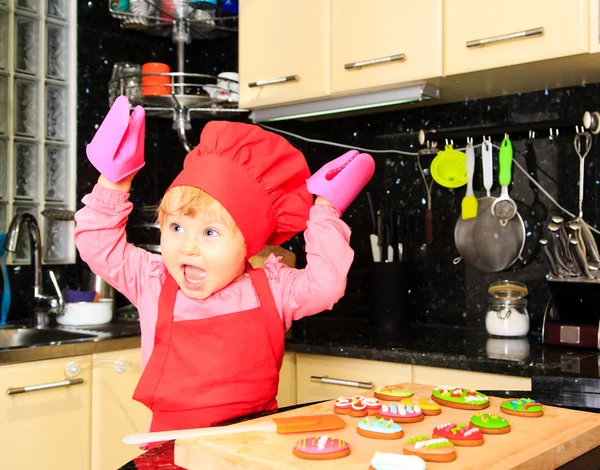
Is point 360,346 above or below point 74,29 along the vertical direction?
below

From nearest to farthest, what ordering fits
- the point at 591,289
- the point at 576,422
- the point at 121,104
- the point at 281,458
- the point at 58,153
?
the point at 281,458
the point at 576,422
the point at 121,104
the point at 591,289
the point at 58,153

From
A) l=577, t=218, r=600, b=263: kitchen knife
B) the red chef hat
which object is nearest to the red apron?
the red chef hat

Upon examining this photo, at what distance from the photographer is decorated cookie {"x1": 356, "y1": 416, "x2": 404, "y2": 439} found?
2.88 feet

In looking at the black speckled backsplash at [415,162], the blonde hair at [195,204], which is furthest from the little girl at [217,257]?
the black speckled backsplash at [415,162]

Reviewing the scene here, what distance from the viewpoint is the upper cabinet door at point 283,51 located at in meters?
2.06

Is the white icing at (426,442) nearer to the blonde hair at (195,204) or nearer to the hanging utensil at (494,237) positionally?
the blonde hair at (195,204)

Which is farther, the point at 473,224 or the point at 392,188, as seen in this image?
the point at 392,188

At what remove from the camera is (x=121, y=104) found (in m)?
1.21

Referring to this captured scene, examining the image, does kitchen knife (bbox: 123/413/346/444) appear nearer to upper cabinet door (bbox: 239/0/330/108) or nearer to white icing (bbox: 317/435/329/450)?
white icing (bbox: 317/435/329/450)

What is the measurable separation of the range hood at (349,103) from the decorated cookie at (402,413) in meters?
1.11

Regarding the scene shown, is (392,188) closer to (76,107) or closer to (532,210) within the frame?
(532,210)

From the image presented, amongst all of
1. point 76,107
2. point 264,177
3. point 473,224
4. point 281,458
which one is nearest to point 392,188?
point 473,224

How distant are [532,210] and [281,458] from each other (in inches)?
58.9

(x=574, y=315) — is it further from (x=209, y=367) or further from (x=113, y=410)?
(x=113, y=410)
